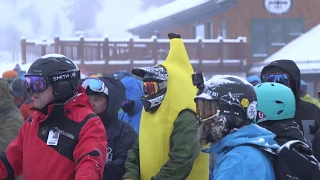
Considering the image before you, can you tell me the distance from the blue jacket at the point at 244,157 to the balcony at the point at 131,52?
18.1 metres

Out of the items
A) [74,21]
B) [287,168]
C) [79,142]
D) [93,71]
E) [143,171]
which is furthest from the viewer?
[74,21]

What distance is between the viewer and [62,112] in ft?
11.3

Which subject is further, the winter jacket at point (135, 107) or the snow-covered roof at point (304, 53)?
the snow-covered roof at point (304, 53)

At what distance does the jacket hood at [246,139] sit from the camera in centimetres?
281

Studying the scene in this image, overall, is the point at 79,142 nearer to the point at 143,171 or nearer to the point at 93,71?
the point at 143,171

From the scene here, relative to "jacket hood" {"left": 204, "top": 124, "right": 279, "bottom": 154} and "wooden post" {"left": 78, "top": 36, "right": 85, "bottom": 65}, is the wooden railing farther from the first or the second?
"jacket hood" {"left": 204, "top": 124, "right": 279, "bottom": 154}

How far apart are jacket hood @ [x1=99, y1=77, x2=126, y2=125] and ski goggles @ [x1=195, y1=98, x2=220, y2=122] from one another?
1.74 meters

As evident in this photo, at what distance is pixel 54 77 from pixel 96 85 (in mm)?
1252

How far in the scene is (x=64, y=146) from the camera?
337 cm

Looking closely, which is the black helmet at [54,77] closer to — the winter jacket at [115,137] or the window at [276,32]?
the winter jacket at [115,137]

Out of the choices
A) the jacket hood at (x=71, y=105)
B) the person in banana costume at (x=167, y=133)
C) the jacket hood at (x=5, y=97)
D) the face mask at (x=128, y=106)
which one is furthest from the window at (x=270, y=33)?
the jacket hood at (x=71, y=105)

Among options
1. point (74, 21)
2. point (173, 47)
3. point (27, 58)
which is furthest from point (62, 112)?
point (74, 21)

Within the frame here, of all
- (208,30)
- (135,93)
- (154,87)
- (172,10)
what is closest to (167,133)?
(154,87)

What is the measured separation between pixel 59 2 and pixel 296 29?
150 ft
